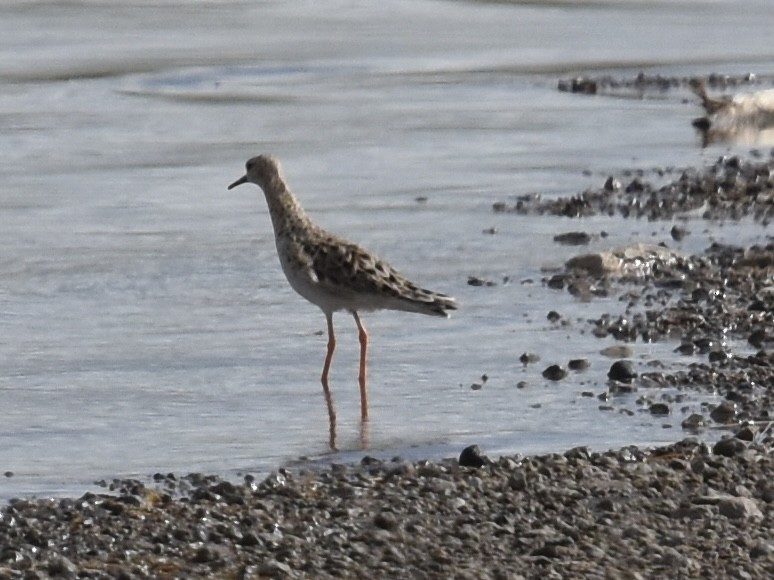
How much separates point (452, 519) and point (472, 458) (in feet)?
2.79

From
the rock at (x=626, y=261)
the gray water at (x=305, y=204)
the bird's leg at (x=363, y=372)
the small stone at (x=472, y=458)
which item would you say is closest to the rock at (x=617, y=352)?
the gray water at (x=305, y=204)

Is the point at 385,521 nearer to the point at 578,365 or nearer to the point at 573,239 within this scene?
the point at 578,365

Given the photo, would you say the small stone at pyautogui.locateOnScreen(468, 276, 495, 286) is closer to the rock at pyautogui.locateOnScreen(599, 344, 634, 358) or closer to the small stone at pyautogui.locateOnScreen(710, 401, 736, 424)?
the rock at pyautogui.locateOnScreen(599, 344, 634, 358)

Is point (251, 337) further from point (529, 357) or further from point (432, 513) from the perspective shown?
point (432, 513)

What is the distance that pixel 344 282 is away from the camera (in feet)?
34.1

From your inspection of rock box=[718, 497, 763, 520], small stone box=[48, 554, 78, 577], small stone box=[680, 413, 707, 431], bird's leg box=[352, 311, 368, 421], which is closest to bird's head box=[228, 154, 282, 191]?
bird's leg box=[352, 311, 368, 421]

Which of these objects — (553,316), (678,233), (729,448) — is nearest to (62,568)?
(729,448)

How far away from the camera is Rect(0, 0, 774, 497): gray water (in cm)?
944

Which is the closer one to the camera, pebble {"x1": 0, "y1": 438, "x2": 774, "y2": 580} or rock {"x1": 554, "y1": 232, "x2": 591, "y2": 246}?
pebble {"x1": 0, "y1": 438, "x2": 774, "y2": 580}

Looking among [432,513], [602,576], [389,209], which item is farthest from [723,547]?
[389,209]

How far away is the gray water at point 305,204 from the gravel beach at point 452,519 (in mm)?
471

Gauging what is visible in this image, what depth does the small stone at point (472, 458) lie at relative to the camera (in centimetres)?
843

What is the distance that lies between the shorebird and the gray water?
258 millimetres

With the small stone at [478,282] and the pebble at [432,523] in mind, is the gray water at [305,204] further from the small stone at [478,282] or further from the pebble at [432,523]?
the pebble at [432,523]
